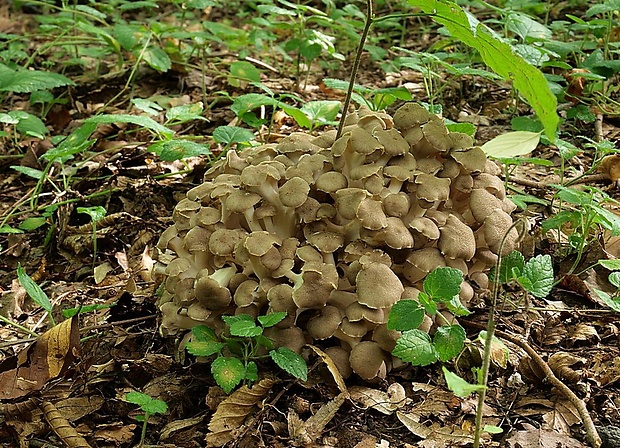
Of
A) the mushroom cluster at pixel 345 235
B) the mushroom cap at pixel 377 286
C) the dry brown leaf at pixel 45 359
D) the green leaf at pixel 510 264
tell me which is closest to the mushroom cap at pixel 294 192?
the mushroom cluster at pixel 345 235

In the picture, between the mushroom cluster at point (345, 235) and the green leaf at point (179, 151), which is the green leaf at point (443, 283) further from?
the green leaf at point (179, 151)

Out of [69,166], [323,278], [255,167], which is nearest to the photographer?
[323,278]

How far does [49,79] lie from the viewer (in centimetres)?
579

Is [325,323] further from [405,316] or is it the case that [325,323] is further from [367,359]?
[405,316]

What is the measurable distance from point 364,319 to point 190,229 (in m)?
1.04

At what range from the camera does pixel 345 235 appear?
9.92 ft

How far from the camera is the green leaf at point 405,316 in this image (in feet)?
8.50

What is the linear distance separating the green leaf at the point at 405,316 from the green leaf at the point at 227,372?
0.70 metres

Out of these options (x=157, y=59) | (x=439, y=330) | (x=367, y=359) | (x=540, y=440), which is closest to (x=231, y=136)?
(x=367, y=359)

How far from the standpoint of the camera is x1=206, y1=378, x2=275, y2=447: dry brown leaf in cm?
272

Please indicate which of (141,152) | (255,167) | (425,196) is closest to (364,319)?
(425,196)

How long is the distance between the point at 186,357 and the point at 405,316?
1251 mm

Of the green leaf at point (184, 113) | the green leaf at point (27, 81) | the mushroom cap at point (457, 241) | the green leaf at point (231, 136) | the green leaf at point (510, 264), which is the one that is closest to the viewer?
the mushroom cap at point (457, 241)

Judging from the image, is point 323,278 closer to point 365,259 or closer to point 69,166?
point 365,259
